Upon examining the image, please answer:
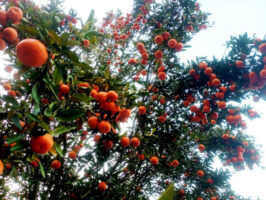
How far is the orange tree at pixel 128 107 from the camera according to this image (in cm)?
201

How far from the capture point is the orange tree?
2.01 metres

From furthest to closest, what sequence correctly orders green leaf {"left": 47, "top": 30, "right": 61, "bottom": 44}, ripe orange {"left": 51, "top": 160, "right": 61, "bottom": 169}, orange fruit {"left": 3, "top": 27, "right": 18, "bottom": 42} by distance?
ripe orange {"left": 51, "top": 160, "right": 61, "bottom": 169}
orange fruit {"left": 3, "top": 27, "right": 18, "bottom": 42}
green leaf {"left": 47, "top": 30, "right": 61, "bottom": 44}

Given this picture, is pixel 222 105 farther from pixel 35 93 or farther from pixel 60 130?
pixel 35 93

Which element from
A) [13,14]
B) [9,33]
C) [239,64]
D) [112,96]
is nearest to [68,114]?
[112,96]

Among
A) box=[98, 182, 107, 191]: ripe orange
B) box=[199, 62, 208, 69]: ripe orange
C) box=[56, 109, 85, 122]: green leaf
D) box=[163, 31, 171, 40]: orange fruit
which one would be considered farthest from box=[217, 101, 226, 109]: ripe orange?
box=[56, 109, 85, 122]: green leaf

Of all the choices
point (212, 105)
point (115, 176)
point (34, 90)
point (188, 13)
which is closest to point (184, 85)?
point (212, 105)

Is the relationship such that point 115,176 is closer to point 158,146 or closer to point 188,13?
point 158,146

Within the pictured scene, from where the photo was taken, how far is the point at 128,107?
9.19 ft

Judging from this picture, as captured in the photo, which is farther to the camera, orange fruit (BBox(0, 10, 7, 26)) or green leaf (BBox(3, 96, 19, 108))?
orange fruit (BBox(0, 10, 7, 26))

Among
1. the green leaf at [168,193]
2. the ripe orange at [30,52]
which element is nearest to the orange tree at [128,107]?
the ripe orange at [30,52]

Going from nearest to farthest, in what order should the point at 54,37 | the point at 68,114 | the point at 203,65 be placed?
the point at 54,37, the point at 68,114, the point at 203,65

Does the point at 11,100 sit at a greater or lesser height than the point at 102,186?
greater

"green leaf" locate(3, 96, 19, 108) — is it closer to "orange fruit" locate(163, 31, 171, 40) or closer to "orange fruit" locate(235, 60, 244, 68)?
"orange fruit" locate(163, 31, 171, 40)

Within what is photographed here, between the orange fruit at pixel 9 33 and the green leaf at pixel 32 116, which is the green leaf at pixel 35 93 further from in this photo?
the orange fruit at pixel 9 33
